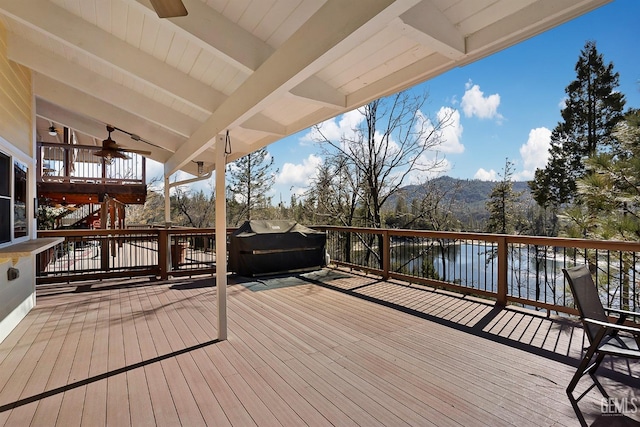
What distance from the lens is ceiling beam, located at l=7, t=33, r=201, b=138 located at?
3744 mm

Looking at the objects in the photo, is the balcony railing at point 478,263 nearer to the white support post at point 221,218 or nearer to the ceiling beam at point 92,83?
the ceiling beam at point 92,83

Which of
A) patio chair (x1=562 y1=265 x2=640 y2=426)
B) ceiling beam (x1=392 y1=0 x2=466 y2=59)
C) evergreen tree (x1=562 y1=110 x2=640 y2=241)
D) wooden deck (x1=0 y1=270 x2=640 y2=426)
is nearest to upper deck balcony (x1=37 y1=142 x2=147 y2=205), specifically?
wooden deck (x1=0 y1=270 x2=640 y2=426)

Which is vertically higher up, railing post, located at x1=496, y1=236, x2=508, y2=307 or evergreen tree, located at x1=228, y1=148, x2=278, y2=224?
evergreen tree, located at x1=228, y1=148, x2=278, y2=224

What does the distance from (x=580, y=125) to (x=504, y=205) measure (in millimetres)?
5605

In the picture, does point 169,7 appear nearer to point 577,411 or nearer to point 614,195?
point 577,411

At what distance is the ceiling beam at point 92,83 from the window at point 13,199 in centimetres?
116

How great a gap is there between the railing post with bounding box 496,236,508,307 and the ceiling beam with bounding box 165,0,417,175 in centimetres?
344

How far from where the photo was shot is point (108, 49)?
312 cm

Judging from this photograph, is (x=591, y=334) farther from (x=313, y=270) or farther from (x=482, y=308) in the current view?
(x=313, y=270)

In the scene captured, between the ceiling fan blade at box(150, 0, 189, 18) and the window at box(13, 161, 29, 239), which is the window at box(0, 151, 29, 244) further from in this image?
the ceiling fan blade at box(150, 0, 189, 18)

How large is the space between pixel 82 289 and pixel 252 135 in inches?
148

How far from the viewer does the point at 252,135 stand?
Result: 511cm

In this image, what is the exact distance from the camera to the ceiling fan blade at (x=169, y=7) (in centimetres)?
162

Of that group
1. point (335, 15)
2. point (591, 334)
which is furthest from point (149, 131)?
point (591, 334)
